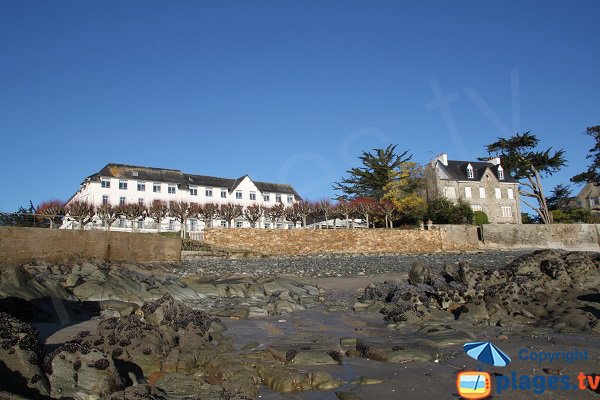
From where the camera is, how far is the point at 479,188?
5962 centimetres

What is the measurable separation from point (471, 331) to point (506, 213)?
181ft

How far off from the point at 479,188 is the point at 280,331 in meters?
54.5

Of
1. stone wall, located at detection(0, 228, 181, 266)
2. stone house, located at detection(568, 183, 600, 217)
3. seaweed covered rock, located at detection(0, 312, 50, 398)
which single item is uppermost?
stone house, located at detection(568, 183, 600, 217)

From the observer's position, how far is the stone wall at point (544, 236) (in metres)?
49.2

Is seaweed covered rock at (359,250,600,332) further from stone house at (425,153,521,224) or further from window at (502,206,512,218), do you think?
window at (502,206,512,218)

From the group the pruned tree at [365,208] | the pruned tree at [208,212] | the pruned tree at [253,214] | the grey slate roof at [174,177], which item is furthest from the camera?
the grey slate roof at [174,177]

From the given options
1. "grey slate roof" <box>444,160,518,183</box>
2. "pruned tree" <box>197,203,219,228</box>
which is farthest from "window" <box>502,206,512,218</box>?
"pruned tree" <box>197,203,219,228</box>

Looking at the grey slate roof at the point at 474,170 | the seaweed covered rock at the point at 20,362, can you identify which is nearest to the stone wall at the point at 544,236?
the grey slate roof at the point at 474,170

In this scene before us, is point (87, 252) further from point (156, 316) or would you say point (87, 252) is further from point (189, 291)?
point (156, 316)

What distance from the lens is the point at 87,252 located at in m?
24.4

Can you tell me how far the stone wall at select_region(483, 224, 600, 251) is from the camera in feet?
162

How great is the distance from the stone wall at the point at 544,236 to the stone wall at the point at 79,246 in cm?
3447

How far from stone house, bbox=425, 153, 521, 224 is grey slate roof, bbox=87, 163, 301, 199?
22.3 metres

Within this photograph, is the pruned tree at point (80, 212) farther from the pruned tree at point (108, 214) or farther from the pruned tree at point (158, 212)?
the pruned tree at point (158, 212)
